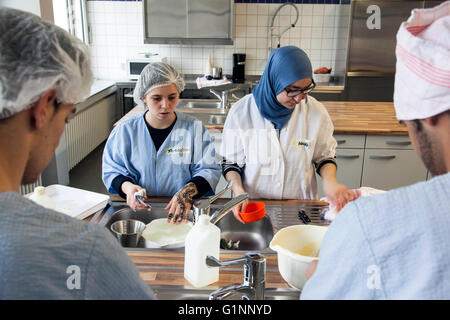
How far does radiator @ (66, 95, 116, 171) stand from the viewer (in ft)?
13.8

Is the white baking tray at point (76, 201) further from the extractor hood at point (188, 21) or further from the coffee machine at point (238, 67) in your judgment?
the coffee machine at point (238, 67)

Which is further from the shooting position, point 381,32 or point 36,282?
point 381,32

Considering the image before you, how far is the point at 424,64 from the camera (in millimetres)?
746

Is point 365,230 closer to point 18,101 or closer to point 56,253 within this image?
point 56,253

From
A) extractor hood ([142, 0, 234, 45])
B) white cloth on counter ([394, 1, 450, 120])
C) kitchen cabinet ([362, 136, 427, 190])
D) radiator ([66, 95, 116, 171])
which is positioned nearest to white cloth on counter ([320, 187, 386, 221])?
white cloth on counter ([394, 1, 450, 120])

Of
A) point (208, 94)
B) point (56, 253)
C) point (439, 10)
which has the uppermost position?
point (439, 10)

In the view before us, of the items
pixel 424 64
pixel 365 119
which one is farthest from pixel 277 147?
Result: pixel 365 119

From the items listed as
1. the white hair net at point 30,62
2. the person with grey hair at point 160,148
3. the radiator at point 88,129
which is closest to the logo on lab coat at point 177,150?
the person with grey hair at point 160,148

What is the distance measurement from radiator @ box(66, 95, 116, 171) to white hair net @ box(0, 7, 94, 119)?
11.3ft

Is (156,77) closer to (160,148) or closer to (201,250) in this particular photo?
(160,148)

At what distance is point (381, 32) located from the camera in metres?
4.60

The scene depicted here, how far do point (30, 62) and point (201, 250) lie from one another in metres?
0.70

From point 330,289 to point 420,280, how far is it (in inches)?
6.0
